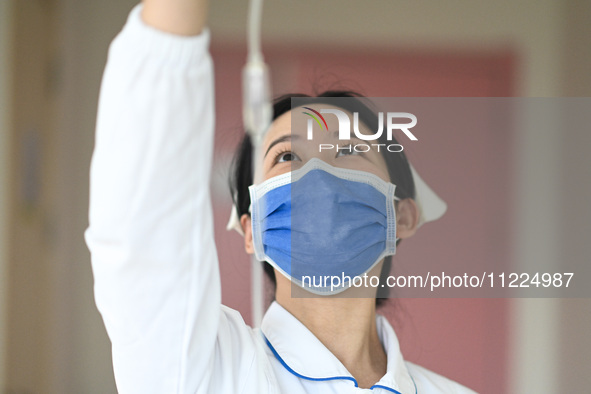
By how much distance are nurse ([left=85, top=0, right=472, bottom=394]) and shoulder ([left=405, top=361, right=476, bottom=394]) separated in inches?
8.8

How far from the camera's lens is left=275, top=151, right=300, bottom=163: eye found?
4.36 feet

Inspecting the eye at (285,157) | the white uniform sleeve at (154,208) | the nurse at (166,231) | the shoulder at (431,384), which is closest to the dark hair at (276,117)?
the eye at (285,157)

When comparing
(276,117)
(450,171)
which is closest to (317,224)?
(276,117)

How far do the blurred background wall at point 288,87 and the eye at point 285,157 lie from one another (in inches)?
42.0

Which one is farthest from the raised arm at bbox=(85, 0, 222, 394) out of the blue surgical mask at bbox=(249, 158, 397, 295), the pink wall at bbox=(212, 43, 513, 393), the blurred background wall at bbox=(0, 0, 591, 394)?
the pink wall at bbox=(212, 43, 513, 393)

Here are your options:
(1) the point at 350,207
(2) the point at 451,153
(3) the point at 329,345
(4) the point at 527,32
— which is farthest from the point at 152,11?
(4) the point at 527,32

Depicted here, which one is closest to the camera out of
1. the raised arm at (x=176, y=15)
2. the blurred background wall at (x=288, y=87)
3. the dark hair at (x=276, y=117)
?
the raised arm at (x=176, y=15)

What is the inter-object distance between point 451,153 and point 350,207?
145 centimetres

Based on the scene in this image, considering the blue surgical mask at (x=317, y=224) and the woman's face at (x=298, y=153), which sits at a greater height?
the woman's face at (x=298, y=153)

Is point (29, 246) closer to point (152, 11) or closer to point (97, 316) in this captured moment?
point (97, 316)

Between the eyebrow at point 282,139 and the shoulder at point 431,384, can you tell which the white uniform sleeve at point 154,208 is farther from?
the shoulder at point 431,384

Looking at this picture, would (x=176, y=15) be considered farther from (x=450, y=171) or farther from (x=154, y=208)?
(x=450, y=171)

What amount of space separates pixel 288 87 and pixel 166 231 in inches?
70.6

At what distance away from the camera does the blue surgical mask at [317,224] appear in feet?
4.01
